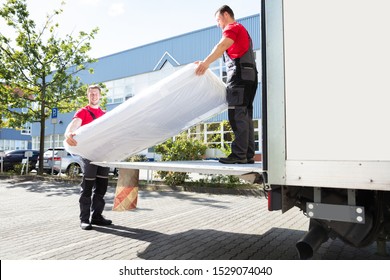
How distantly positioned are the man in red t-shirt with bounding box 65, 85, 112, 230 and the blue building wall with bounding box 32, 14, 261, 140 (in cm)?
1483

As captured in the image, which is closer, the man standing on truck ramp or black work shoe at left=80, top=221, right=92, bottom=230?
the man standing on truck ramp

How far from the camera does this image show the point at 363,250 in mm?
3775

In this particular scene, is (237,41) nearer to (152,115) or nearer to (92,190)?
(152,115)

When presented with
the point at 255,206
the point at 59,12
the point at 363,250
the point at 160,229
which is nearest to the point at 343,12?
the point at 363,250

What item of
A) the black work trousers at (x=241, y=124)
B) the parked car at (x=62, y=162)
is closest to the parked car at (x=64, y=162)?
the parked car at (x=62, y=162)

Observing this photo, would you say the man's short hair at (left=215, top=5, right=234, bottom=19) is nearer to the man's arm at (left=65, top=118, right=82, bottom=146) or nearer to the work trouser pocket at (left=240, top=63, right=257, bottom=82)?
the work trouser pocket at (left=240, top=63, right=257, bottom=82)

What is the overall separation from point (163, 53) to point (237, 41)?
73.3 ft

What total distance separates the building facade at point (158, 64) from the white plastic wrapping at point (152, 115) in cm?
1417

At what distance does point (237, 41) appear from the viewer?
3.77 m

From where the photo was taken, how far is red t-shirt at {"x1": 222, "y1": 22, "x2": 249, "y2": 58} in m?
3.75

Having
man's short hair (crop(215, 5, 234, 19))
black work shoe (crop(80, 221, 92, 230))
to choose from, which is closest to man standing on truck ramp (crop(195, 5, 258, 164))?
man's short hair (crop(215, 5, 234, 19))

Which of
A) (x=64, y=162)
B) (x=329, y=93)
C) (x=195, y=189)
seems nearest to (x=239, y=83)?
(x=329, y=93)

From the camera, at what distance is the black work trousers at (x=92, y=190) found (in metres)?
4.77
